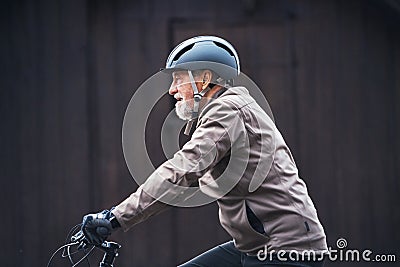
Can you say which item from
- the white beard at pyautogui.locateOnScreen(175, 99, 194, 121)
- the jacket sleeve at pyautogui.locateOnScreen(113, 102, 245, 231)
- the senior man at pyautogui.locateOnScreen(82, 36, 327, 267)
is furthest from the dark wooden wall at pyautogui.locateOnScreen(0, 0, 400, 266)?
the jacket sleeve at pyautogui.locateOnScreen(113, 102, 245, 231)

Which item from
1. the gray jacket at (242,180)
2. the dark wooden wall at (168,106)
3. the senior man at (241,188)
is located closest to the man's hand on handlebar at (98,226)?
the senior man at (241,188)

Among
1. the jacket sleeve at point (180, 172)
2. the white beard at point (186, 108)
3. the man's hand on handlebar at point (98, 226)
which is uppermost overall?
the white beard at point (186, 108)

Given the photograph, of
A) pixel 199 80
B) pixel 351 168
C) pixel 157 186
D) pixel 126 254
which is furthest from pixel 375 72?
pixel 157 186

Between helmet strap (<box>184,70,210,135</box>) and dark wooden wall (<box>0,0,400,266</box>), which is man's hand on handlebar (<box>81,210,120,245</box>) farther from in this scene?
dark wooden wall (<box>0,0,400,266</box>)

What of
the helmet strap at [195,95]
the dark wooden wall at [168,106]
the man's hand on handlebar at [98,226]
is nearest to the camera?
the man's hand on handlebar at [98,226]

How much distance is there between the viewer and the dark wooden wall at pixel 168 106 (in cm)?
875

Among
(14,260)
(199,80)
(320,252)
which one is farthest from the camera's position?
(14,260)

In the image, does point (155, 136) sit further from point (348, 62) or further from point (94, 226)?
point (94, 226)

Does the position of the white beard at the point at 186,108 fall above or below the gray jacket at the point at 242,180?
above

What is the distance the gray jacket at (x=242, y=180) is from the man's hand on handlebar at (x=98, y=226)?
0.35 feet

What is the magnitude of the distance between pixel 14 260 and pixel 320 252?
18.0ft

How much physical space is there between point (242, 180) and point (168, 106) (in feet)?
16.3

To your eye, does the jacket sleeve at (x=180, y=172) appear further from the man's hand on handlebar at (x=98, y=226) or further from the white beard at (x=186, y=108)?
the white beard at (x=186, y=108)

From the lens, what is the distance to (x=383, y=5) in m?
8.80
